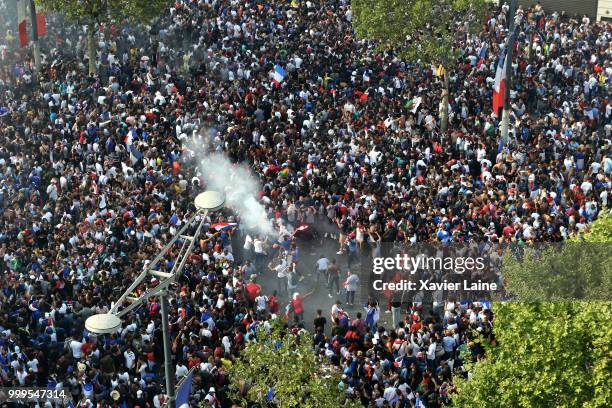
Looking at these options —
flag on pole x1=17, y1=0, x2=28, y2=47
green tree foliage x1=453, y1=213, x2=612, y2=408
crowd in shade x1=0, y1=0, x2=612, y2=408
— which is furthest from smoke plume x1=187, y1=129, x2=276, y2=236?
green tree foliage x1=453, y1=213, x2=612, y2=408

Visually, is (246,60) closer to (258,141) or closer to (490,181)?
(258,141)

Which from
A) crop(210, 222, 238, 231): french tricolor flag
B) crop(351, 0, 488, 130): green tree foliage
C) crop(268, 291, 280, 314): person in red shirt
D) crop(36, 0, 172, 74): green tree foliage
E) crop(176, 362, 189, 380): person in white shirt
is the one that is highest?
crop(36, 0, 172, 74): green tree foliage

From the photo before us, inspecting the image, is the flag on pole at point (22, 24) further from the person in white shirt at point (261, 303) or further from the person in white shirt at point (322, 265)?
the person in white shirt at point (261, 303)

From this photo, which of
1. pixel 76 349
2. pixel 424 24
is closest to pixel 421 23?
pixel 424 24

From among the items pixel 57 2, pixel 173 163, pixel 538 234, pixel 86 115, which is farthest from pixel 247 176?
pixel 57 2

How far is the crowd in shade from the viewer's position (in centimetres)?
2769

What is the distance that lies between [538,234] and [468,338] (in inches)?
209

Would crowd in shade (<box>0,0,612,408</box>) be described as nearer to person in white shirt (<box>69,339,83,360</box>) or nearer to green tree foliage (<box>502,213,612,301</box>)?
person in white shirt (<box>69,339,83,360</box>)

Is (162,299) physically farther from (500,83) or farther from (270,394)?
(500,83)

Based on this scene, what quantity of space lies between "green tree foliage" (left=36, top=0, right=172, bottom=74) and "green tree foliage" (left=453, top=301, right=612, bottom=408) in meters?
23.6

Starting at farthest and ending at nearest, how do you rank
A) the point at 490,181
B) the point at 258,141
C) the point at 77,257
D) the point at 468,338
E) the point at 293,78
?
the point at 293,78 → the point at 258,141 → the point at 490,181 → the point at 77,257 → the point at 468,338

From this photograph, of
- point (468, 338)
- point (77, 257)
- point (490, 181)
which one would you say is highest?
point (490, 181)

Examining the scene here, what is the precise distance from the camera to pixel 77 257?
3152cm

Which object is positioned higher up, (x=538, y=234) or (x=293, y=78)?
(x=293, y=78)
